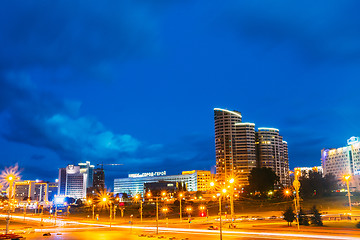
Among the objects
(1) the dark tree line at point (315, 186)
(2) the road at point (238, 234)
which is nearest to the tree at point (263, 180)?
(1) the dark tree line at point (315, 186)

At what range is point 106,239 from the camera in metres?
54.3

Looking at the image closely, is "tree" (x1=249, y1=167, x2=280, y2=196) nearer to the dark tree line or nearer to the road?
the dark tree line

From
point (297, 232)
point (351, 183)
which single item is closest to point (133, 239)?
point (297, 232)

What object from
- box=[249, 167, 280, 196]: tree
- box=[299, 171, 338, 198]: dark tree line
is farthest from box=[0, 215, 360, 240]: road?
box=[299, 171, 338, 198]: dark tree line

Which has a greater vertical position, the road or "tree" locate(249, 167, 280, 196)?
"tree" locate(249, 167, 280, 196)

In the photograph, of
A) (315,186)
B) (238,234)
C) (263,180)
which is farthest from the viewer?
(315,186)

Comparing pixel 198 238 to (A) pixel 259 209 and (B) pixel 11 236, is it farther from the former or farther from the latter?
(A) pixel 259 209

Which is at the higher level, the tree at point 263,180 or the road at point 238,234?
the tree at point 263,180

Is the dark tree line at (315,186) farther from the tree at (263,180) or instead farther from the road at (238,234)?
the road at (238,234)

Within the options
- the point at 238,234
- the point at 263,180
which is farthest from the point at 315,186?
the point at 238,234

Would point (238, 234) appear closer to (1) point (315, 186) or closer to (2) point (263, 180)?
(2) point (263, 180)

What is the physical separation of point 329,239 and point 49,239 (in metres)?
45.5

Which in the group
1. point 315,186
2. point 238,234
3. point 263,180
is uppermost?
point 263,180

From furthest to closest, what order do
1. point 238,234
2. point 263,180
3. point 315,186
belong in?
point 315,186, point 263,180, point 238,234
